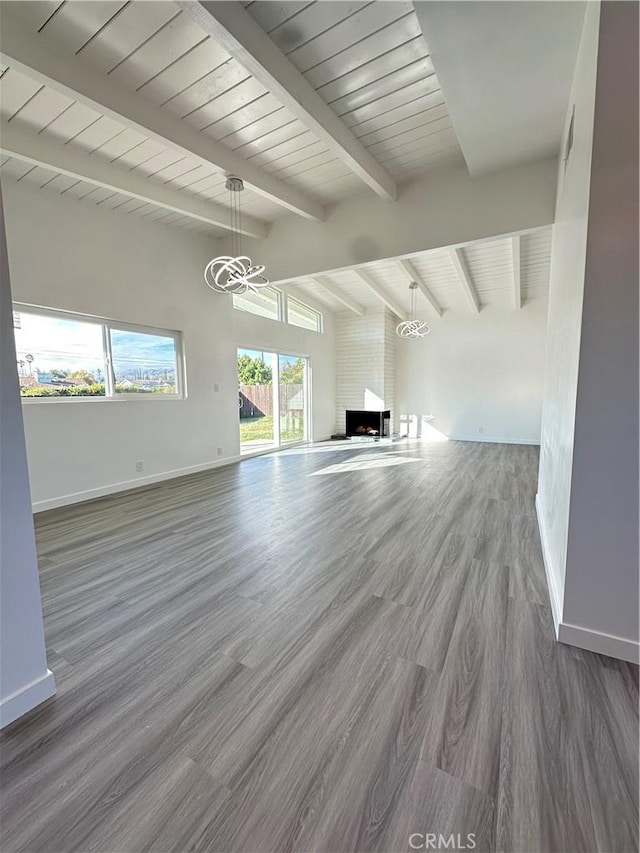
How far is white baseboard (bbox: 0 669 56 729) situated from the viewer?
1.34 m

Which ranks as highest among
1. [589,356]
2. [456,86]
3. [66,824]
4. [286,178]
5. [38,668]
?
[286,178]

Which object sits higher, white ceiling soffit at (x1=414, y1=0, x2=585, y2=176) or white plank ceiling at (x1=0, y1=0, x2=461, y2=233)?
white plank ceiling at (x1=0, y1=0, x2=461, y2=233)

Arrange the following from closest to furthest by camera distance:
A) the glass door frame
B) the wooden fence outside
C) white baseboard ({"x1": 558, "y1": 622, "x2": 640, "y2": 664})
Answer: white baseboard ({"x1": 558, "y1": 622, "x2": 640, "y2": 664}) < the wooden fence outside < the glass door frame

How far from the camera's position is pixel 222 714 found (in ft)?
4.54

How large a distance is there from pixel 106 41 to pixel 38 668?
3.33 m

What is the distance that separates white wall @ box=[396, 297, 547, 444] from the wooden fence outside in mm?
2893

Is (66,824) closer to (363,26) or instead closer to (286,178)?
(363,26)

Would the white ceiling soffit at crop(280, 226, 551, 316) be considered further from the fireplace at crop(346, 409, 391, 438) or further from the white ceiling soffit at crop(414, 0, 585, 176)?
the fireplace at crop(346, 409, 391, 438)

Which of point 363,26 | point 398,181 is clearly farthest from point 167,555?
point 398,181

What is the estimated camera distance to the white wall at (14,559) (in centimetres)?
130

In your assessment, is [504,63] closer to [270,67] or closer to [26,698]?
[270,67]

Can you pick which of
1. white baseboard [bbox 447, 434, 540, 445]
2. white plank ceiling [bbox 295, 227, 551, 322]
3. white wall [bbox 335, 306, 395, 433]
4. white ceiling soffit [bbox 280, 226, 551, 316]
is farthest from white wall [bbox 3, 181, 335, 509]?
white baseboard [bbox 447, 434, 540, 445]

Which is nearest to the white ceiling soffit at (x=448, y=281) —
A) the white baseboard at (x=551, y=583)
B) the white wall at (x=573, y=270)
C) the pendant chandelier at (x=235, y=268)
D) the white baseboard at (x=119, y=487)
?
the pendant chandelier at (x=235, y=268)

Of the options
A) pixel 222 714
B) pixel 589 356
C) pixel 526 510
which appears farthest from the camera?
pixel 526 510
